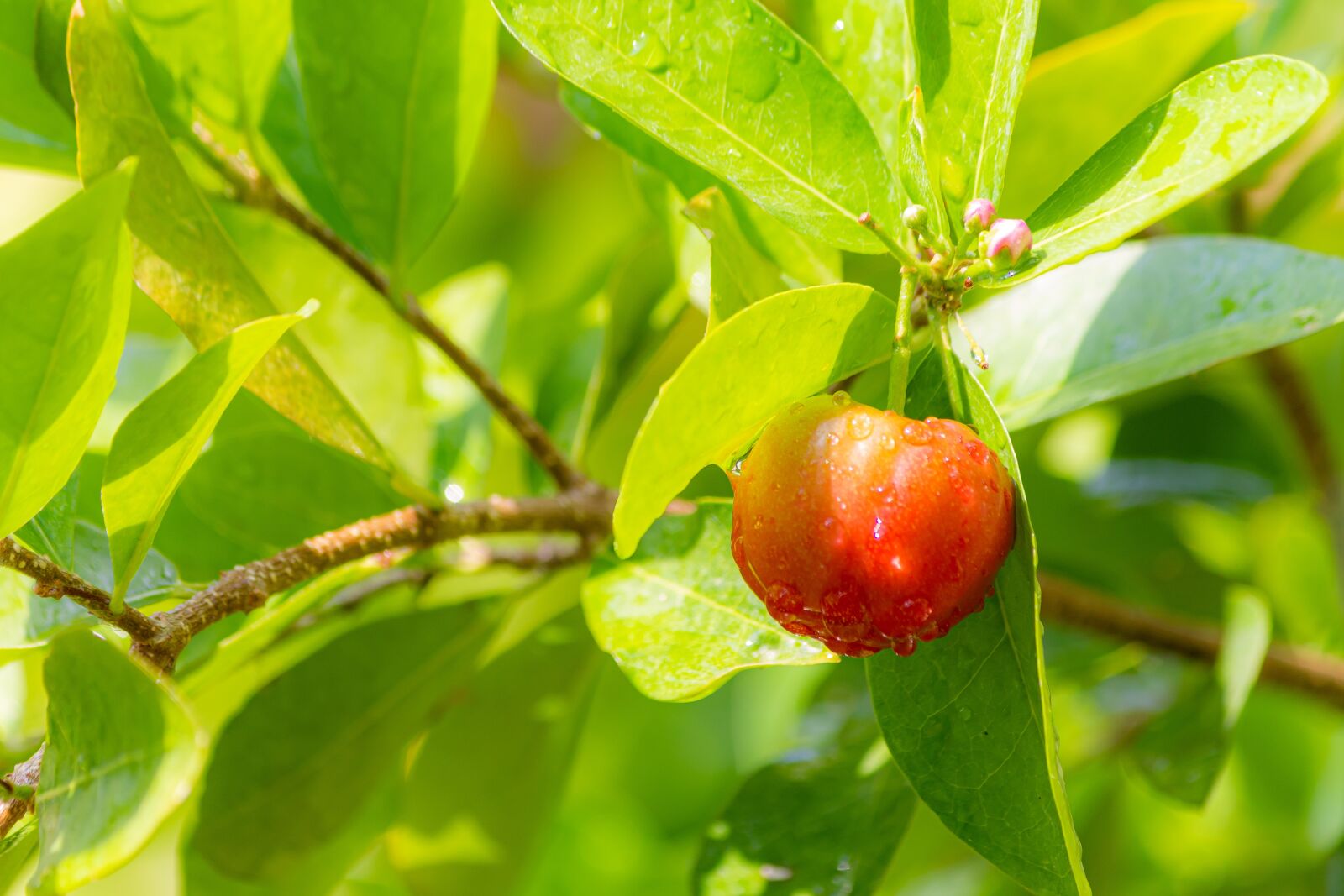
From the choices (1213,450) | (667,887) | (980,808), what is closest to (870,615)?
(980,808)

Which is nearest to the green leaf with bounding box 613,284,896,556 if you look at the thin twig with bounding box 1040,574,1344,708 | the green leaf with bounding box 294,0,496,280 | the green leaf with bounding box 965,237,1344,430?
the green leaf with bounding box 965,237,1344,430

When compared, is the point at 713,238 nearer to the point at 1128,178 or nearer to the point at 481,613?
the point at 1128,178

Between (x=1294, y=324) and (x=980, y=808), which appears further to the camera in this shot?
(x=1294, y=324)

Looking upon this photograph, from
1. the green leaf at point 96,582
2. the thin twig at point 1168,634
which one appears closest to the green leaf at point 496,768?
the green leaf at point 96,582

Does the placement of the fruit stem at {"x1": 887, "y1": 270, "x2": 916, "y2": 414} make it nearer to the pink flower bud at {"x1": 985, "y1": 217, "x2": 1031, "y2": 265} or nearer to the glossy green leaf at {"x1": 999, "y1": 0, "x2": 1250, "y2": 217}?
the pink flower bud at {"x1": 985, "y1": 217, "x2": 1031, "y2": 265}

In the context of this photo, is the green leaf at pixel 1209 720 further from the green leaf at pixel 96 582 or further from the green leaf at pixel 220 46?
the green leaf at pixel 220 46

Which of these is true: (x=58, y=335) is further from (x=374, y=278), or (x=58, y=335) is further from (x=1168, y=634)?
(x=1168, y=634)
